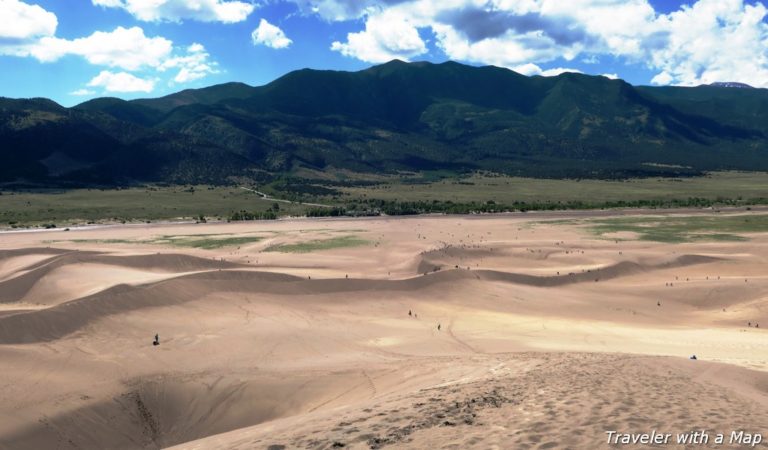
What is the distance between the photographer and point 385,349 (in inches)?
898

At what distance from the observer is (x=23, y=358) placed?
1934 cm

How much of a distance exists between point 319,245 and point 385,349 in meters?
31.8

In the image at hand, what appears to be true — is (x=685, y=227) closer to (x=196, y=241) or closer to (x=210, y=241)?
(x=210, y=241)

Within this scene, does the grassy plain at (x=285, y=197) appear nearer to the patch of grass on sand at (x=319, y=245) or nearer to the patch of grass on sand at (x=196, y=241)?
the patch of grass on sand at (x=196, y=241)

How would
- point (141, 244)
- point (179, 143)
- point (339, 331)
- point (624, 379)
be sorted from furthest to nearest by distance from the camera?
1. point (179, 143)
2. point (141, 244)
3. point (339, 331)
4. point (624, 379)

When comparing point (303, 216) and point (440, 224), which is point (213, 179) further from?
point (440, 224)

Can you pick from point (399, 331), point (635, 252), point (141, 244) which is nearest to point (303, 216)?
point (141, 244)

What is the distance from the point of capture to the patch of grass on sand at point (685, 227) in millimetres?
57625

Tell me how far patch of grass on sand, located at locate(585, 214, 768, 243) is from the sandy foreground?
936cm

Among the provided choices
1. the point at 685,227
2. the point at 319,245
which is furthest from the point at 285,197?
the point at 685,227

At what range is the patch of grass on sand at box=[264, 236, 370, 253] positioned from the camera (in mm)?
51178

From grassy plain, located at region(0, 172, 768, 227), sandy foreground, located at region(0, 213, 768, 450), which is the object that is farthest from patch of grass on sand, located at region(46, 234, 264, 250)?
grassy plain, located at region(0, 172, 768, 227)

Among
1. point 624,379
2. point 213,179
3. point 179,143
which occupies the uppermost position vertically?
point 179,143

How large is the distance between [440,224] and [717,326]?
44.8 metres
